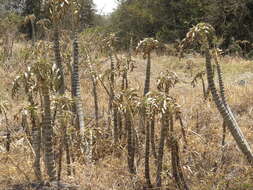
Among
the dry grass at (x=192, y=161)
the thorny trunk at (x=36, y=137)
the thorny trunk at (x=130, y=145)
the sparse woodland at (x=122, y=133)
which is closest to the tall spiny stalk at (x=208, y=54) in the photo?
the sparse woodland at (x=122, y=133)

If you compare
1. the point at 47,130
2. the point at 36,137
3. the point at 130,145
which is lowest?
the point at 130,145

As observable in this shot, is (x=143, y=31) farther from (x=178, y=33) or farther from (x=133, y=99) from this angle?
(x=133, y=99)

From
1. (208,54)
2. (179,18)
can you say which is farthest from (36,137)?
(179,18)

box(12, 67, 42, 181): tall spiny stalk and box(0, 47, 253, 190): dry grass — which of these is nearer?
box(12, 67, 42, 181): tall spiny stalk

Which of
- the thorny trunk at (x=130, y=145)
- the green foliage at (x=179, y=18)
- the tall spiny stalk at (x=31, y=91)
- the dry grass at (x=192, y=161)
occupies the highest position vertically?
the green foliage at (x=179, y=18)

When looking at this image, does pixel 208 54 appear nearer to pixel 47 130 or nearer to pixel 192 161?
pixel 47 130

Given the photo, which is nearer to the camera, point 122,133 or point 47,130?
point 47,130

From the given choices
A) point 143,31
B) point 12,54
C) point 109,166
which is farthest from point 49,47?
point 143,31

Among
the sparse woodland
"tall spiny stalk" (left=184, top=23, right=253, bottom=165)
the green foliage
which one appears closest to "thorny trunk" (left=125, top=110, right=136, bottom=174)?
the sparse woodland

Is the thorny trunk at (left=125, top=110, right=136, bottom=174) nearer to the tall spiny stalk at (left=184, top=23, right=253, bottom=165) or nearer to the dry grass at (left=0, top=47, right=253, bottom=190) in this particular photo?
the dry grass at (left=0, top=47, right=253, bottom=190)

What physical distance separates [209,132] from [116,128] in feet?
5.05

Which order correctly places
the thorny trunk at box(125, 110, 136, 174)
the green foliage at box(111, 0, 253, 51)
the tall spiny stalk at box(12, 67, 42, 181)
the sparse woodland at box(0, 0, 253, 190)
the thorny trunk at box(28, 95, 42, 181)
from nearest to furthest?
the tall spiny stalk at box(12, 67, 42, 181), the sparse woodland at box(0, 0, 253, 190), the thorny trunk at box(28, 95, 42, 181), the thorny trunk at box(125, 110, 136, 174), the green foliage at box(111, 0, 253, 51)

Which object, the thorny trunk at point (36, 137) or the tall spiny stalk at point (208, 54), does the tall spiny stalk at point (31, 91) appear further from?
the tall spiny stalk at point (208, 54)

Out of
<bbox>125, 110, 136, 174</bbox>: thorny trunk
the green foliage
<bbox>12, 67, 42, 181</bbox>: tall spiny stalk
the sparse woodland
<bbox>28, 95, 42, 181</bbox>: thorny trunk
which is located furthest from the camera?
the green foliage
